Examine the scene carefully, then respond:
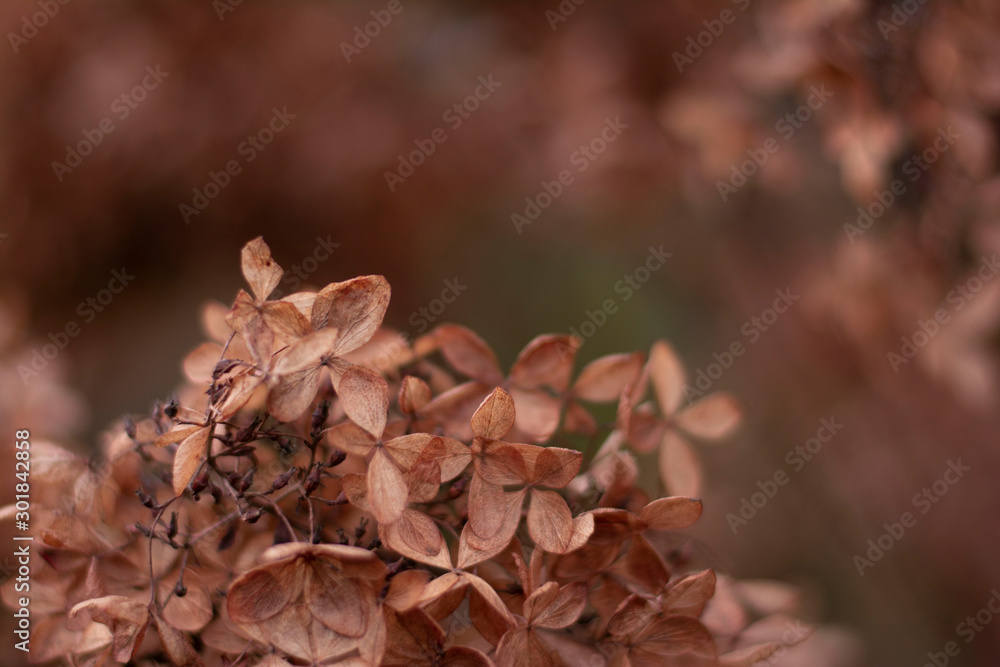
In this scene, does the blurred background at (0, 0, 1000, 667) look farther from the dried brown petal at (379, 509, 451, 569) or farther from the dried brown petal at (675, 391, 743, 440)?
the dried brown petal at (379, 509, 451, 569)

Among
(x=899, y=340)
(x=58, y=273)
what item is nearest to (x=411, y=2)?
(x=58, y=273)

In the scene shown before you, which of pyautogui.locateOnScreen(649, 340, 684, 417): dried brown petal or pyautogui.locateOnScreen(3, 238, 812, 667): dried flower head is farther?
pyautogui.locateOnScreen(649, 340, 684, 417): dried brown petal

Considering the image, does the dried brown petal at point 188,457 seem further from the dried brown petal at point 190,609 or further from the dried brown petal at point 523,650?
the dried brown petal at point 523,650

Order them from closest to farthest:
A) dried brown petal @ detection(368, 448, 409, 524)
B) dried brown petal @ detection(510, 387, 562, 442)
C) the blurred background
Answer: dried brown petal @ detection(368, 448, 409, 524), dried brown petal @ detection(510, 387, 562, 442), the blurred background

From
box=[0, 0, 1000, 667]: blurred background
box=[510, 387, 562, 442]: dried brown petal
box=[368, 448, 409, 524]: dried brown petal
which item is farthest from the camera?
box=[0, 0, 1000, 667]: blurred background

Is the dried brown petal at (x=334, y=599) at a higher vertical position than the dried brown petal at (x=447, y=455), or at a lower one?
lower

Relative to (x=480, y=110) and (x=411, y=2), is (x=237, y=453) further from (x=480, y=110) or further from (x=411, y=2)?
(x=411, y=2)

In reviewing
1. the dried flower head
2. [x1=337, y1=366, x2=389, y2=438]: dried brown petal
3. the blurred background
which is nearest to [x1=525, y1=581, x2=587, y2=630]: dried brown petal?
the dried flower head

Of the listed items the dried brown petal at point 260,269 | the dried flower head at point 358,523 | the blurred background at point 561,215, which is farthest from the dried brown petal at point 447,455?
the blurred background at point 561,215
